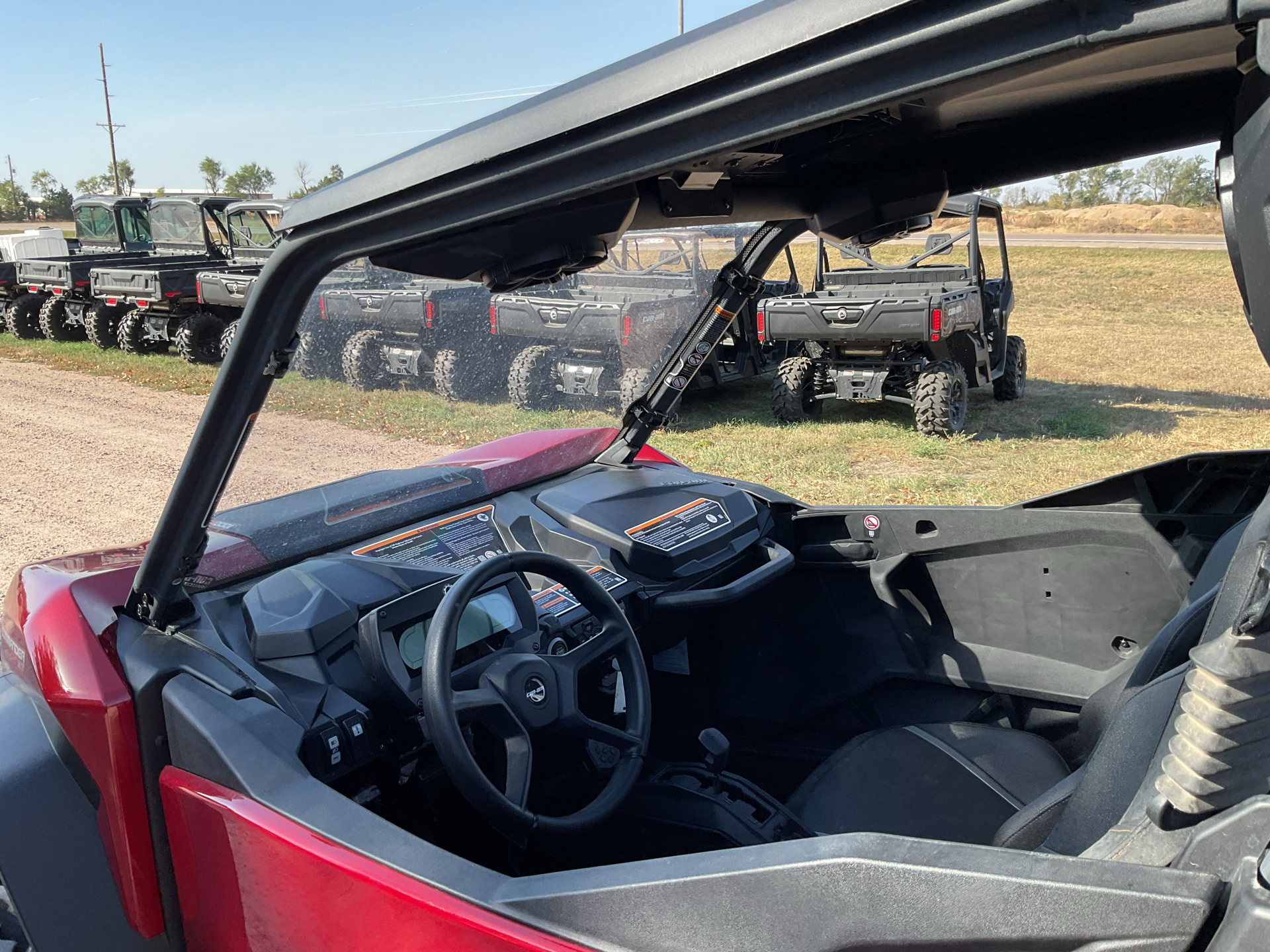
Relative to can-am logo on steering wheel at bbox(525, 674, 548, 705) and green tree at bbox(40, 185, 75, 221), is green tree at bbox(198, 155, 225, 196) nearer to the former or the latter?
green tree at bbox(40, 185, 75, 221)

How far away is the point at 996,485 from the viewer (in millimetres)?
6250

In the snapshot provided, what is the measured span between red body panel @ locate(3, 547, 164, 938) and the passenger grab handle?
47.1 inches

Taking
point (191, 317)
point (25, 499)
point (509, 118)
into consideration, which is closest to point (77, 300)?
point (191, 317)

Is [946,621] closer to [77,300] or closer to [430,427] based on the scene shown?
[430,427]

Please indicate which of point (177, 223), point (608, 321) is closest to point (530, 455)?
point (608, 321)

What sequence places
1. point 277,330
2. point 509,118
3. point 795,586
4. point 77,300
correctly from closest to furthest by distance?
1. point 509,118
2. point 277,330
3. point 795,586
4. point 77,300

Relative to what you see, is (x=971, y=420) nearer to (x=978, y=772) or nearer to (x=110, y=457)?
(x=978, y=772)

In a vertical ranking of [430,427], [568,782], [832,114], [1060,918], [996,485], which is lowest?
[996,485]

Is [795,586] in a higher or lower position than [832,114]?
lower

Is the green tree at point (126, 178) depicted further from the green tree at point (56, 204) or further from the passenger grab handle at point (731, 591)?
the passenger grab handle at point (731, 591)

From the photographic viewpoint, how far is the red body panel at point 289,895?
1219mm

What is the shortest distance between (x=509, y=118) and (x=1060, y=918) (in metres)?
0.98

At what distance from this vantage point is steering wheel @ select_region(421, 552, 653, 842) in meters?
1.59

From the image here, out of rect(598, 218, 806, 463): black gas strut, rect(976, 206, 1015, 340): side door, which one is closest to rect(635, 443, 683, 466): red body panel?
rect(598, 218, 806, 463): black gas strut
